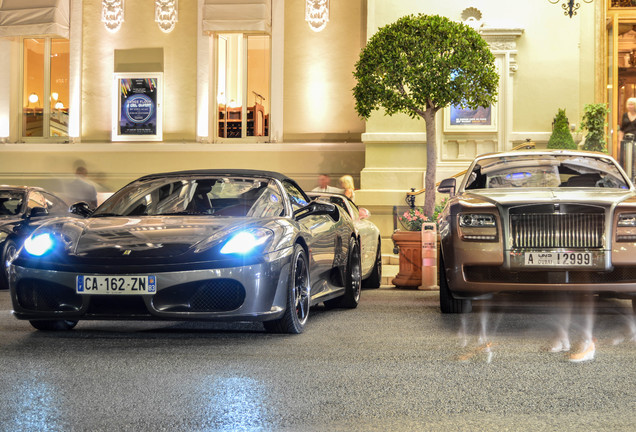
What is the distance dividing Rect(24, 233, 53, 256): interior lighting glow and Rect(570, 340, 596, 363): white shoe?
3739mm

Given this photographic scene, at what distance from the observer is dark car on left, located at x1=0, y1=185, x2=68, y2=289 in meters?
12.2

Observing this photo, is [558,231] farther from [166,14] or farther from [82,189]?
[166,14]

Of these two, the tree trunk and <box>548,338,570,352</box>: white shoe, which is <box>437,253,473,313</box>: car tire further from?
the tree trunk

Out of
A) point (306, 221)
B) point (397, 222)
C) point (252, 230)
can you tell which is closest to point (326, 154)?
point (397, 222)

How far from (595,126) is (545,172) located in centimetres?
856

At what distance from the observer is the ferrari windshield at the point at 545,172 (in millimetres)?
9328

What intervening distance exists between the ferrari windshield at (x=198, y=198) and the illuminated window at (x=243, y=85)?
13.2 meters

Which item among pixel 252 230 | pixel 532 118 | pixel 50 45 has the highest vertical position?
pixel 50 45

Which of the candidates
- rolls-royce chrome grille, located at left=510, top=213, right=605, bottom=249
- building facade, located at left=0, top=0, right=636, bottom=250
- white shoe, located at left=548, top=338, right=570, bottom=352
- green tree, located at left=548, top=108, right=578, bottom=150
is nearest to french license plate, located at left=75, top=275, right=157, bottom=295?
white shoe, located at left=548, top=338, right=570, bottom=352

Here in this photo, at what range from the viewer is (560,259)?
786 cm

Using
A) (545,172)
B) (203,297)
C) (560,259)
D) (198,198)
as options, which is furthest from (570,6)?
(203,297)

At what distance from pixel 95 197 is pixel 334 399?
664 inches

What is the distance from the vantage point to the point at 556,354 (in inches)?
251

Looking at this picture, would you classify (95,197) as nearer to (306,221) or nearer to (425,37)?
(425,37)
